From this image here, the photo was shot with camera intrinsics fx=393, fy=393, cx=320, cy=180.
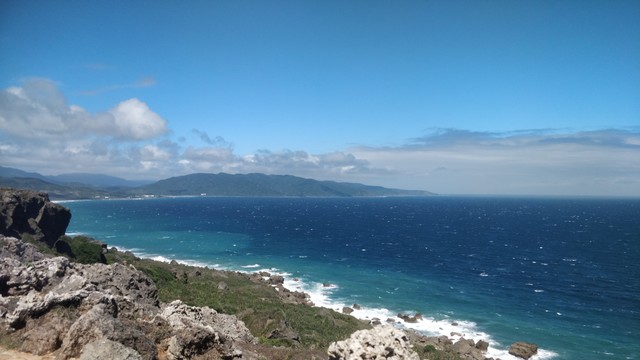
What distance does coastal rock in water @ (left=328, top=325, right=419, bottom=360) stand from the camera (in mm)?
15648

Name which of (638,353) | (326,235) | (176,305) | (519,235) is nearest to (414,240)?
(326,235)

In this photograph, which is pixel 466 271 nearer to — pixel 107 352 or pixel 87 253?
pixel 87 253

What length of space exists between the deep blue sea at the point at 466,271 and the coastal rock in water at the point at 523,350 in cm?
112

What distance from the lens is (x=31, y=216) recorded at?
256ft

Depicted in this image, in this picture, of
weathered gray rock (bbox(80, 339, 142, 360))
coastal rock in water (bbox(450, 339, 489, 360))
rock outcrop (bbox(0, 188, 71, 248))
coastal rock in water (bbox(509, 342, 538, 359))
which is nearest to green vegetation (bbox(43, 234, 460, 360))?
coastal rock in water (bbox(450, 339, 489, 360))

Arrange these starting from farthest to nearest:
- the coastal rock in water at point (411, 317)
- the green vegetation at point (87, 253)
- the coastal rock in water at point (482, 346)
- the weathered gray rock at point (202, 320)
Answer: the green vegetation at point (87, 253), the coastal rock in water at point (411, 317), the coastal rock in water at point (482, 346), the weathered gray rock at point (202, 320)

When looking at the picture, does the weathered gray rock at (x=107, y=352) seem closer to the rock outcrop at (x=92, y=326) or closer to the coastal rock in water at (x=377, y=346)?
the rock outcrop at (x=92, y=326)

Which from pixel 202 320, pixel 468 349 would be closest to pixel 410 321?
pixel 468 349

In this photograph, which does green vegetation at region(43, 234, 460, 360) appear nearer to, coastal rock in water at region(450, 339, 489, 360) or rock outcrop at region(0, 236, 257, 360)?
coastal rock in water at region(450, 339, 489, 360)

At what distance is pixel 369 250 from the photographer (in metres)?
120

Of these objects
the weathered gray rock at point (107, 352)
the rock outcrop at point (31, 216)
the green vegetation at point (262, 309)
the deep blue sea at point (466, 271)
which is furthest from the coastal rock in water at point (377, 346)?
the rock outcrop at point (31, 216)

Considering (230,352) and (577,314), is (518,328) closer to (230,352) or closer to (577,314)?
(577,314)

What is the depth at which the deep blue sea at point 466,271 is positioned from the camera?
57.5 m

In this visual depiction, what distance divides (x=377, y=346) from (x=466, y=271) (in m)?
83.6
